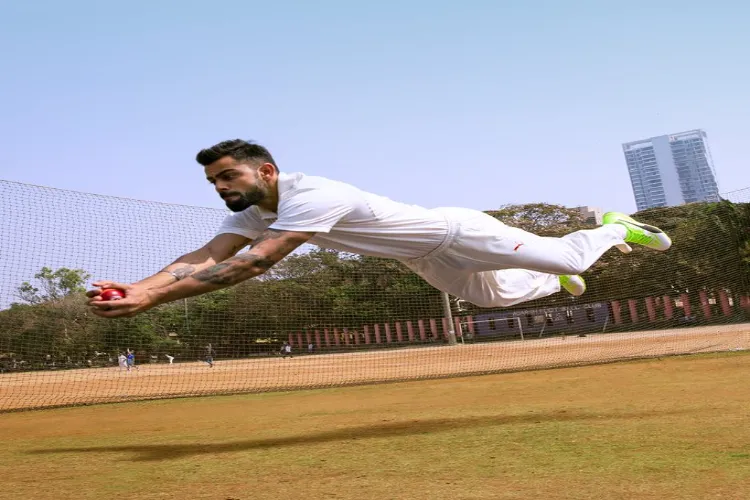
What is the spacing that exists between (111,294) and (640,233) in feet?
19.1

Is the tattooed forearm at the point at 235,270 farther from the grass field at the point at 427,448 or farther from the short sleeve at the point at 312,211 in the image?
the grass field at the point at 427,448

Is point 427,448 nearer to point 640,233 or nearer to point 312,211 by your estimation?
point 312,211

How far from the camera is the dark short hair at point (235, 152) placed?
521 cm

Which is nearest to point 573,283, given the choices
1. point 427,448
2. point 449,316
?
point 427,448

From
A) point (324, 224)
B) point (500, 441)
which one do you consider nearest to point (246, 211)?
point (324, 224)

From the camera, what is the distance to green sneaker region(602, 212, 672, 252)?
26.2ft

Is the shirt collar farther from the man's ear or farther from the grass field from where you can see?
the grass field

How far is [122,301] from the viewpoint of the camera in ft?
13.8

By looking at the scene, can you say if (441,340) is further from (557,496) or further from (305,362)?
(557,496)

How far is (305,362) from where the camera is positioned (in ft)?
55.4

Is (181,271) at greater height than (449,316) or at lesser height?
lesser

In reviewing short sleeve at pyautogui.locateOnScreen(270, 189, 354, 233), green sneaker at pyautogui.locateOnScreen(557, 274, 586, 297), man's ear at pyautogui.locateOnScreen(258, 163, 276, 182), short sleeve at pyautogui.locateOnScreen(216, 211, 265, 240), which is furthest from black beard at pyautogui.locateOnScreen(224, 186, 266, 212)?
green sneaker at pyautogui.locateOnScreen(557, 274, 586, 297)

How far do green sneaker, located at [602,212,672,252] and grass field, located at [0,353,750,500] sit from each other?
1.56 m

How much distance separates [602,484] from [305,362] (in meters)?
13.8
